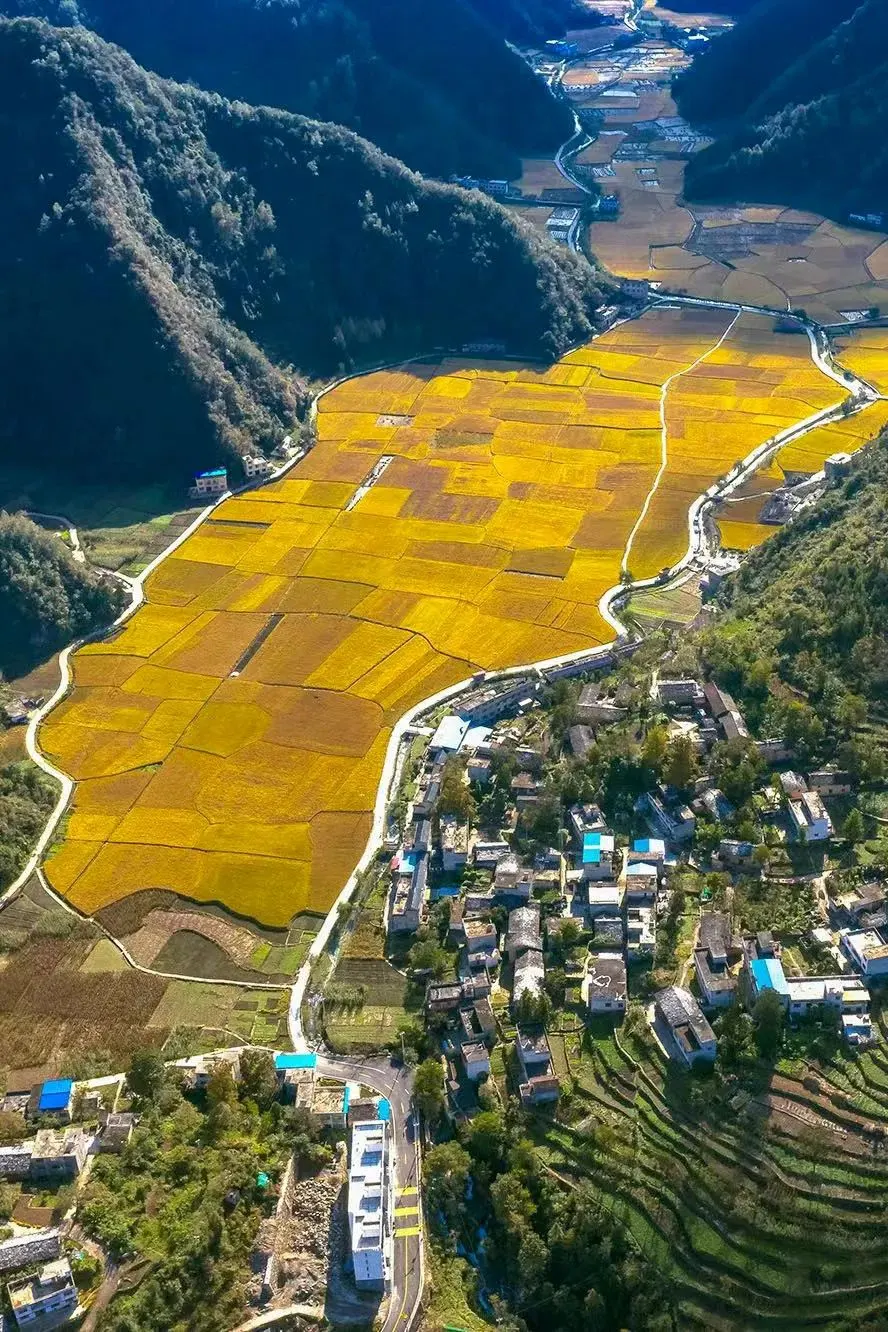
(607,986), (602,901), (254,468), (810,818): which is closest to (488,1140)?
(607,986)

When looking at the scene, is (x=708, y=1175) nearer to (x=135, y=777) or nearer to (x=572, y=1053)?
(x=572, y=1053)

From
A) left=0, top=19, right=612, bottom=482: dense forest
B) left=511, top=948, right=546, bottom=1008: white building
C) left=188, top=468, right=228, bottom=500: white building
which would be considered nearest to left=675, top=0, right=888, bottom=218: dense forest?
left=0, top=19, right=612, bottom=482: dense forest

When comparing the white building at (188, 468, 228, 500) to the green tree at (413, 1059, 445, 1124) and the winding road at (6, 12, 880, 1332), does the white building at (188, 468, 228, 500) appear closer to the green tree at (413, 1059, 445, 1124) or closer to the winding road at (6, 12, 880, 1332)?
the winding road at (6, 12, 880, 1332)

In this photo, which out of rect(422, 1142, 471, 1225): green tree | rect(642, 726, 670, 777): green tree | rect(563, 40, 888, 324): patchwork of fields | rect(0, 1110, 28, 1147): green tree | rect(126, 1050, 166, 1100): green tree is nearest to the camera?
rect(422, 1142, 471, 1225): green tree

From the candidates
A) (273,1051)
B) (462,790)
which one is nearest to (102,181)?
(462,790)

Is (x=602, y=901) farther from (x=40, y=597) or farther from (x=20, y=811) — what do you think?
(x=40, y=597)
